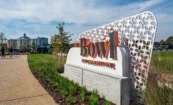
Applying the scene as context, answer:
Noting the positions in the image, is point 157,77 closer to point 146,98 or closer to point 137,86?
point 146,98

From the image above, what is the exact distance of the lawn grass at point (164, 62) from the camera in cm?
382

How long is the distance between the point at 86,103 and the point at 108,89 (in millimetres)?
781

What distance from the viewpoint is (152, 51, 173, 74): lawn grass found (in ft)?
12.5

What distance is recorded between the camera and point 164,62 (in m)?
3.90

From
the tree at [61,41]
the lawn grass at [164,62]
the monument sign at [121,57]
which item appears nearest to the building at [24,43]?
the tree at [61,41]

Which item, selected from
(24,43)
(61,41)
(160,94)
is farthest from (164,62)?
(24,43)

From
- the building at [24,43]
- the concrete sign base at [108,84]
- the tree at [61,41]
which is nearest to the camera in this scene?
the concrete sign base at [108,84]

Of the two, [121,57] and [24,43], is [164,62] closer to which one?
[121,57]

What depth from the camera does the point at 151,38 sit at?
4.79 metres

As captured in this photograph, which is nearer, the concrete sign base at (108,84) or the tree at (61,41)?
the concrete sign base at (108,84)

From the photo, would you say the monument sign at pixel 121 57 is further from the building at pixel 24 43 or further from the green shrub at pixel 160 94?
the building at pixel 24 43

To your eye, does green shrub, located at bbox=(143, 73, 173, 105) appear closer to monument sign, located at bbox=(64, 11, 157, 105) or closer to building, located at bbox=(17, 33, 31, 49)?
monument sign, located at bbox=(64, 11, 157, 105)

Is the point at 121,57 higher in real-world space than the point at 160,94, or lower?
higher

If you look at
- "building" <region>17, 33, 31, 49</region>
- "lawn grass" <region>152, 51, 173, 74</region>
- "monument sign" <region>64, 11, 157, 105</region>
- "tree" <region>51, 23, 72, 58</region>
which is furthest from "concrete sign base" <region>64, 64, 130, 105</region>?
"building" <region>17, 33, 31, 49</region>
